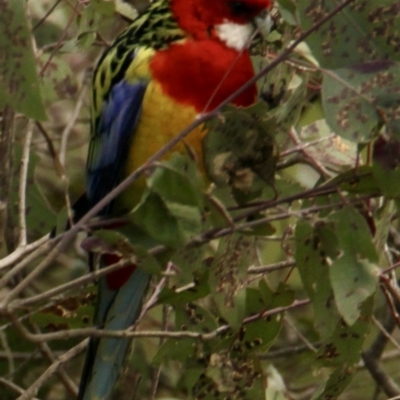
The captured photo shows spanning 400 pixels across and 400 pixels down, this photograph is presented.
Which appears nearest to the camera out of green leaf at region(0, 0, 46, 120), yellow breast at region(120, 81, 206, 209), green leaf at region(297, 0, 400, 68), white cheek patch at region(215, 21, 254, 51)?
green leaf at region(0, 0, 46, 120)

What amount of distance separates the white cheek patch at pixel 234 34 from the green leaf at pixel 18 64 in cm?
63

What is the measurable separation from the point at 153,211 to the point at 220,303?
0.85 feet

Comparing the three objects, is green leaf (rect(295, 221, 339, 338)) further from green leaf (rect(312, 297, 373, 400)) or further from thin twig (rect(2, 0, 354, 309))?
thin twig (rect(2, 0, 354, 309))

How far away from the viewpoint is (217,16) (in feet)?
5.58

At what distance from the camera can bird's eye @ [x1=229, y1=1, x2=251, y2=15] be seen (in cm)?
170

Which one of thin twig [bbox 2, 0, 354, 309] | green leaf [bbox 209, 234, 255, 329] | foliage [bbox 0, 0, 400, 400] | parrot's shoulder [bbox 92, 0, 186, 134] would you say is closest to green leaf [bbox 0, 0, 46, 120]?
foliage [bbox 0, 0, 400, 400]

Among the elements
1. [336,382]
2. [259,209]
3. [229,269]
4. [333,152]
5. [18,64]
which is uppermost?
[18,64]

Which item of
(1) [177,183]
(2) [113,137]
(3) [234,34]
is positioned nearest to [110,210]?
(2) [113,137]

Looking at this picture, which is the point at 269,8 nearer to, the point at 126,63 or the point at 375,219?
the point at 126,63

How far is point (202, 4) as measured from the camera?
171cm

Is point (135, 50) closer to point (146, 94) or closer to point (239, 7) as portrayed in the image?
point (146, 94)

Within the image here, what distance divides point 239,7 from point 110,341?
644 millimetres

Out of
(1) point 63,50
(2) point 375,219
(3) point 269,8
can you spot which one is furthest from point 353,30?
(1) point 63,50

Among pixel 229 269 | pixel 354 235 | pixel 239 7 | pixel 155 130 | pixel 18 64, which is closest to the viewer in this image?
pixel 18 64
